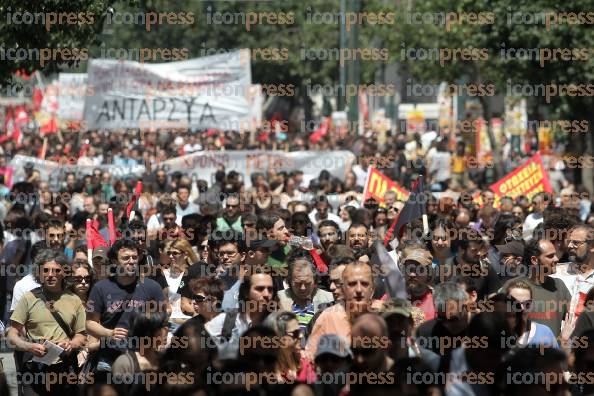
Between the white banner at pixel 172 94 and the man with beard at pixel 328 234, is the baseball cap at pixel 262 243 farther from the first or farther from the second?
the white banner at pixel 172 94

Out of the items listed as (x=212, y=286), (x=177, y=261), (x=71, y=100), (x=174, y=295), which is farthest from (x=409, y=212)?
(x=71, y=100)

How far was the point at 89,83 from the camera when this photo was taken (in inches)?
937

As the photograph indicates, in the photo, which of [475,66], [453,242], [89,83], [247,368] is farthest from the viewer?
[475,66]

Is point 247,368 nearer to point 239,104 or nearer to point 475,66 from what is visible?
point 239,104

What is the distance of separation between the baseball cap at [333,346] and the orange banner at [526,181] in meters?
12.0

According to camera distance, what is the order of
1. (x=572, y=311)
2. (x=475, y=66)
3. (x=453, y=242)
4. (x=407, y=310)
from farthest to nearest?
1. (x=475, y=66)
2. (x=453, y=242)
3. (x=572, y=311)
4. (x=407, y=310)

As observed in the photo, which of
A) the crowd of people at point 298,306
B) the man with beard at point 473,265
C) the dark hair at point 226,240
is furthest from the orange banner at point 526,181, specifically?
the dark hair at point 226,240

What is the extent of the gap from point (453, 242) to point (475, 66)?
85.8ft

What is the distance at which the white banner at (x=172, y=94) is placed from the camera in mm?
23922

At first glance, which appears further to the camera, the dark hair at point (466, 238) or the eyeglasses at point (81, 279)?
the dark hair at point (466, 238)

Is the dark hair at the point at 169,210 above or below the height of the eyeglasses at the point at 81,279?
above

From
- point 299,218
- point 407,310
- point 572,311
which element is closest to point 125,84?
point 299,218

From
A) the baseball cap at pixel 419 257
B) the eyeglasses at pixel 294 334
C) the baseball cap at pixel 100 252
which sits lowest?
the baseball cap at pixel 100 252

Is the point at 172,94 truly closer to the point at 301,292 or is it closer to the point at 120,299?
the point at 120,299
